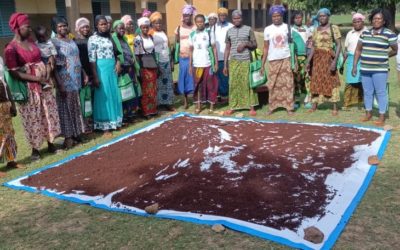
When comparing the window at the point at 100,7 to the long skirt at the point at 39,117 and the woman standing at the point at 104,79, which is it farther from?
the long skirt at the point at 39,117

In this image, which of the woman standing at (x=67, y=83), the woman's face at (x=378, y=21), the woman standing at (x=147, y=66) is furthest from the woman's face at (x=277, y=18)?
the woman standing at (x=67, y=83)

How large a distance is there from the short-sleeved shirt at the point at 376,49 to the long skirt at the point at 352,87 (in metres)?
0.74

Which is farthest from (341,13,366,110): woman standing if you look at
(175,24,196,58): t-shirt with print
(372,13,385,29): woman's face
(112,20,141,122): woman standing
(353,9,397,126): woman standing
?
(112,20,141,122): woman standing

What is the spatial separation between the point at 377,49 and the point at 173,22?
1789 cm

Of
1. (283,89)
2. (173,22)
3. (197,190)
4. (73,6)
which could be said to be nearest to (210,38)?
(283,89)

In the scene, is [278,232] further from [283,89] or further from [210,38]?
[210,38]

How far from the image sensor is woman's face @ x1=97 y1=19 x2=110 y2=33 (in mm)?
6137

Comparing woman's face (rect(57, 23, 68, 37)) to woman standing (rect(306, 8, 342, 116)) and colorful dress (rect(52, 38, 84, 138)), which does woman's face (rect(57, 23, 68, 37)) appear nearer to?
colorful dress (rect(52, 38, 84, 138))

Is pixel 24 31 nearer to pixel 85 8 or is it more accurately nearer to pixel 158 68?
pixel 158 68

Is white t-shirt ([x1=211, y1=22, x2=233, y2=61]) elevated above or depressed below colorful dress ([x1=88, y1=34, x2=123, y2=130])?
above

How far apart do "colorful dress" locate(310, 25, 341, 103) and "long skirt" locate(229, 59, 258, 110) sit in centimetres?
112

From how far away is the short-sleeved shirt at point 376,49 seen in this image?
5902 millimetres

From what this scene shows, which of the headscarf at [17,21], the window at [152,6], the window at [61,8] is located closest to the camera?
the headscarf at [17,21]

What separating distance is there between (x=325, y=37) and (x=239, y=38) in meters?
1.42
